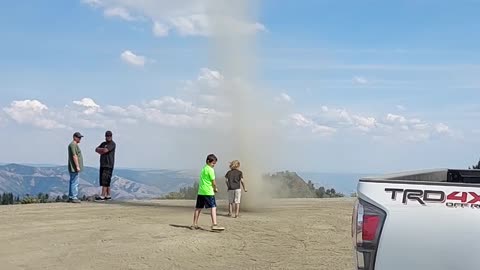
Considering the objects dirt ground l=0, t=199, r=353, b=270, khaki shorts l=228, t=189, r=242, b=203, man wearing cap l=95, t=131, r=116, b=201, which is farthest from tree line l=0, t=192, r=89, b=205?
khaki shorts l=228, t=189, r=242, b=203

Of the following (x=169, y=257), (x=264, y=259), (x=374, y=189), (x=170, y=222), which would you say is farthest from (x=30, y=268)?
(x=374, y=189)

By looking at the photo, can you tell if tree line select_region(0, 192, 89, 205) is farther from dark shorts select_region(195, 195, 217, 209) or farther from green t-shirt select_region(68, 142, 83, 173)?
dark shorts select_region(195, 195, 217, 209)

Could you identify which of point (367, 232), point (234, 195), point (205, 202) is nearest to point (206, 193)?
point (205, 202)

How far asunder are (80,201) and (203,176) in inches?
260

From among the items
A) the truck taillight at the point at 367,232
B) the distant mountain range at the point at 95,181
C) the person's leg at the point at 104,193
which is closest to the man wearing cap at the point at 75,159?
the distant mountain range at the point at 95,181

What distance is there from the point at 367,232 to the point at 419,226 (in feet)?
0.85

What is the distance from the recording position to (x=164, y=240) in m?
12.3

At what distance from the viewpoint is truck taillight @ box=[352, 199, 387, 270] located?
3120 mm

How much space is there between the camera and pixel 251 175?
61.7 ft

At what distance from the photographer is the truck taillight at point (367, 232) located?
3.12 meters

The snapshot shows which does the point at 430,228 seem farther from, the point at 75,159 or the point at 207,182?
the point at 75,159

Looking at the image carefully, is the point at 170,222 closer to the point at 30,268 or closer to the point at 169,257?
the point at 169,257

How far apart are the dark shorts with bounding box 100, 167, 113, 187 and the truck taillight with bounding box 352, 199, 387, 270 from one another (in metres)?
16.0

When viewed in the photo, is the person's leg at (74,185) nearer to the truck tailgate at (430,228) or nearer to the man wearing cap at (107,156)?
the man wearing cap at (107,156)
